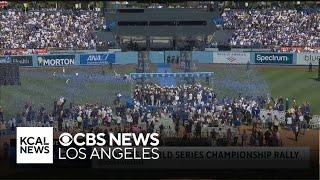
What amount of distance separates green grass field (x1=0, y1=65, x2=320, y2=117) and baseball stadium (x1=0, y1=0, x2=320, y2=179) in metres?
0.06

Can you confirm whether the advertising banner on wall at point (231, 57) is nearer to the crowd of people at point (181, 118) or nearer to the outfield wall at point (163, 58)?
the outfield wall at point (163, 58)

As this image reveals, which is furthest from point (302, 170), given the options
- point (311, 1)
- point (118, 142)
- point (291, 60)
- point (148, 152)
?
point (311, 1)

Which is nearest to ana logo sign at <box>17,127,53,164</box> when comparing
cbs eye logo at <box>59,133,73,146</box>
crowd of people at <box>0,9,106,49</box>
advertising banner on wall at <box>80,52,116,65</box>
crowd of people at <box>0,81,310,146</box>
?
cbs eye logo at <box>59,133,73,146</box>

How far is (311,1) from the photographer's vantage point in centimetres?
5869

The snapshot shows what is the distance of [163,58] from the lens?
131 ft

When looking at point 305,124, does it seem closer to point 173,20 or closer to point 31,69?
point 31,69

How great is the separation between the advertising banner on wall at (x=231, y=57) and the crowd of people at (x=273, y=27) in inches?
119

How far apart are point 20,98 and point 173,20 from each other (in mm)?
21838

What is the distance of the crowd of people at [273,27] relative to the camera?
43781mm

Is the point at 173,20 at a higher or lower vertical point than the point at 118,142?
higher

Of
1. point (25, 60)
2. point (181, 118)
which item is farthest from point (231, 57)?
point (181, 118)

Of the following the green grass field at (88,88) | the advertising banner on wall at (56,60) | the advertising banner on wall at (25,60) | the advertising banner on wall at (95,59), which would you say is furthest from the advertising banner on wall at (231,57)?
the advertising banner on wall at (25,60)

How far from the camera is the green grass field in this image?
27.0 m

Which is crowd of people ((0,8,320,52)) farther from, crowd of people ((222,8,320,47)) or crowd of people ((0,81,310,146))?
crowd of people ((0,81,310,146))
